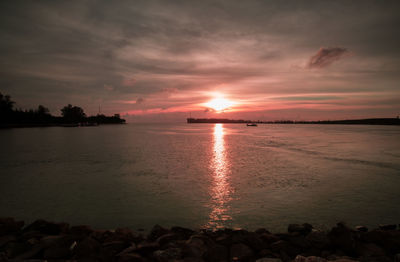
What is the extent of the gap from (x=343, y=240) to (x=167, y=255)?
18.2ft

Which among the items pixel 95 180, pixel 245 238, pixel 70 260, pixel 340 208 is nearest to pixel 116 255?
pixel 70 260

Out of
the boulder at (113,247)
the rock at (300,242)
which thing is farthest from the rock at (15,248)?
the rock at (300,242)

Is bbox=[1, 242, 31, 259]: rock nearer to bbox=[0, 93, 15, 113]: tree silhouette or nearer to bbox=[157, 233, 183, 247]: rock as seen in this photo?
bbox=[157, 233, 183, 247]: rock

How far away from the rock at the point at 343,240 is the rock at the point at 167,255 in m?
5.00

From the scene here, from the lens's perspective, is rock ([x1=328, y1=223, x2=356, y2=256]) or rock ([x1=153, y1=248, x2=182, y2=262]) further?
rock ([x1=328, y1=223, x2=356, y2=256])

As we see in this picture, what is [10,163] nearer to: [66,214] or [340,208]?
[66,214]

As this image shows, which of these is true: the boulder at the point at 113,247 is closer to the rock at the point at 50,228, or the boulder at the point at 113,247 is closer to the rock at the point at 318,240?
the rock at the point at 50,228

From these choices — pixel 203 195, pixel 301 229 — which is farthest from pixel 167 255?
pixel 203 195

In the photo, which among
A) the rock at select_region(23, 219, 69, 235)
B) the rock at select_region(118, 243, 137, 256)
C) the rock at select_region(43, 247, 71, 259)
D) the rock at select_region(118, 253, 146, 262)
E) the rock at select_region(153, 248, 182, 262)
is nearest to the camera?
→ the rock at select_region(118, 253, 146, 262)

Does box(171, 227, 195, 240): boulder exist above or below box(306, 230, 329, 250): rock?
below

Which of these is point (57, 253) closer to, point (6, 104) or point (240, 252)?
point (240, 252)

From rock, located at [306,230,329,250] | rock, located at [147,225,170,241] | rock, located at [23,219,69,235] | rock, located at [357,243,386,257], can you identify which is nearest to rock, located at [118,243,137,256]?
rock, located at [147,225,170,241]

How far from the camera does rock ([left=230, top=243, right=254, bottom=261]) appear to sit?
20.9 ft

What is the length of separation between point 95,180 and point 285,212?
48.7ft
